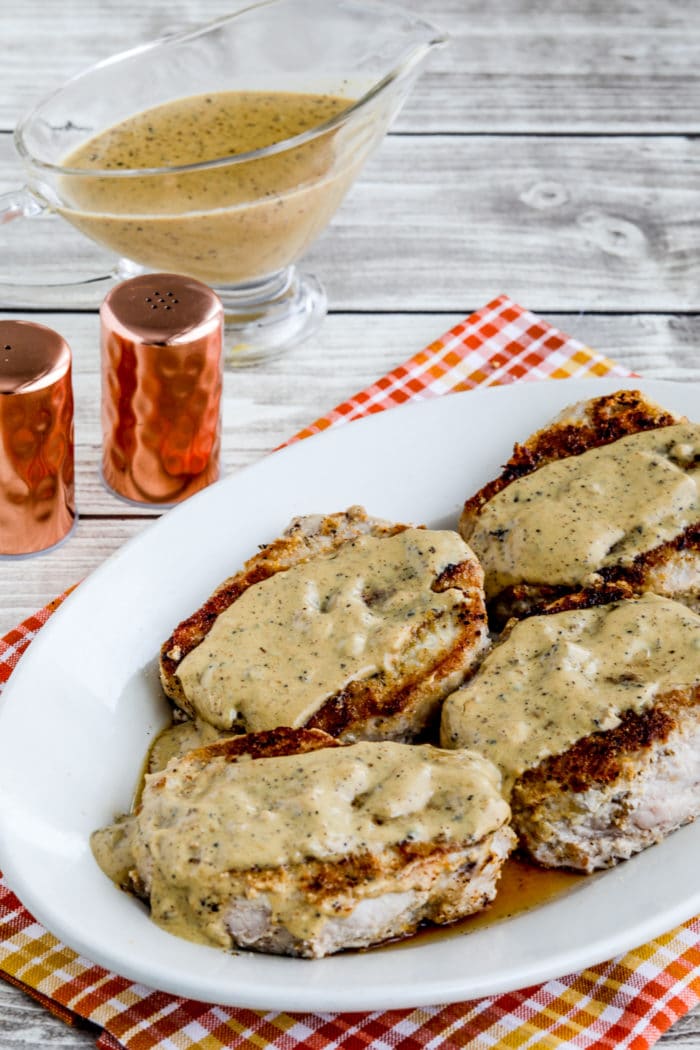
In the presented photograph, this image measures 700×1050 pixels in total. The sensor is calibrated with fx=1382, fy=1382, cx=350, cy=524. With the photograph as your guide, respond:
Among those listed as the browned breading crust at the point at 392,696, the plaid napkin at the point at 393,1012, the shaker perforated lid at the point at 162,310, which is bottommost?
the plaid napkin at the point at 393,1012

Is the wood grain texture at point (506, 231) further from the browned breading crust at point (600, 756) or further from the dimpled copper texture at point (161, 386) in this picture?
the browned breading crust at point (600, 756)

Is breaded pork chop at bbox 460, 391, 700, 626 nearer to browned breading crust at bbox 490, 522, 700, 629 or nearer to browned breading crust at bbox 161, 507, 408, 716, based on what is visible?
browned breading crust at bbox 490, 522, 700, 629

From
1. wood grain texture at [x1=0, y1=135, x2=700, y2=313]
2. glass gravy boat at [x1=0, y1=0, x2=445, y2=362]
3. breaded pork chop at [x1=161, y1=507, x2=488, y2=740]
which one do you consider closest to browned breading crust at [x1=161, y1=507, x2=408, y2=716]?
breaded pork chop at [x1=161, y1=507, x2=488, y2=740]

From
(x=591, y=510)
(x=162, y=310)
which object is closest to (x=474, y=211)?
(x=162, y=310)

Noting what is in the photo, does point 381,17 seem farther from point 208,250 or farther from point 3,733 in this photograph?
point 3,733

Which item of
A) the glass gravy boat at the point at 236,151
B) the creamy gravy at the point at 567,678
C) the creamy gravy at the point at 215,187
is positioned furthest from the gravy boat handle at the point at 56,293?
the creamy gravy at the point at 567,678

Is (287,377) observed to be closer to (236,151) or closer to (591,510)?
(236,151)
